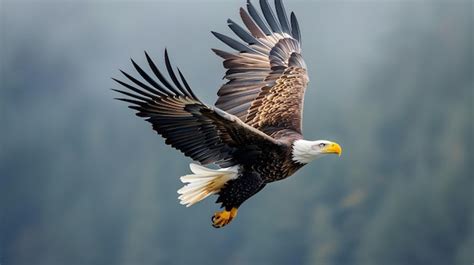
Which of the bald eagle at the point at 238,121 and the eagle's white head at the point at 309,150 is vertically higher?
the bald eagle at the point at 238,121

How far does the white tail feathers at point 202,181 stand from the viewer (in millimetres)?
5156

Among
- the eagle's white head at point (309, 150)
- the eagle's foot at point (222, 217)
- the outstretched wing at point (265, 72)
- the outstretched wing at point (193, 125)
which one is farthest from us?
the outstretched wing at point (265, 72)

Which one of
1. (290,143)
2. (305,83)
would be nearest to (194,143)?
(290,143)

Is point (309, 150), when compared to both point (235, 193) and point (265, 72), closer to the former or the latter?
point (235, 193)

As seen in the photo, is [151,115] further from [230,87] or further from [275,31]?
[275,31]

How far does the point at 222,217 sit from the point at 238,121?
0.88 meters

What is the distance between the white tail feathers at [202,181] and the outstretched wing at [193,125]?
0.23 feet

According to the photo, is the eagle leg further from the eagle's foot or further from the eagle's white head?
the eagle's white head

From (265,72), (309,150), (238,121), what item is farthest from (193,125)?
(265,72)

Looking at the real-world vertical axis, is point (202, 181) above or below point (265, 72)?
below

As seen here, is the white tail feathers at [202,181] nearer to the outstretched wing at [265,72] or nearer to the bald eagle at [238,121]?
the bald eagle at [238,121]

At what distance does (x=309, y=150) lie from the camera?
507 centimetres

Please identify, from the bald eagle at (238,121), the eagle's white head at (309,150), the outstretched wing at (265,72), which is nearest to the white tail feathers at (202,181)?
the bald eagle at (238,121)

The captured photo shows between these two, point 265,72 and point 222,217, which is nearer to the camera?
point 222,217
